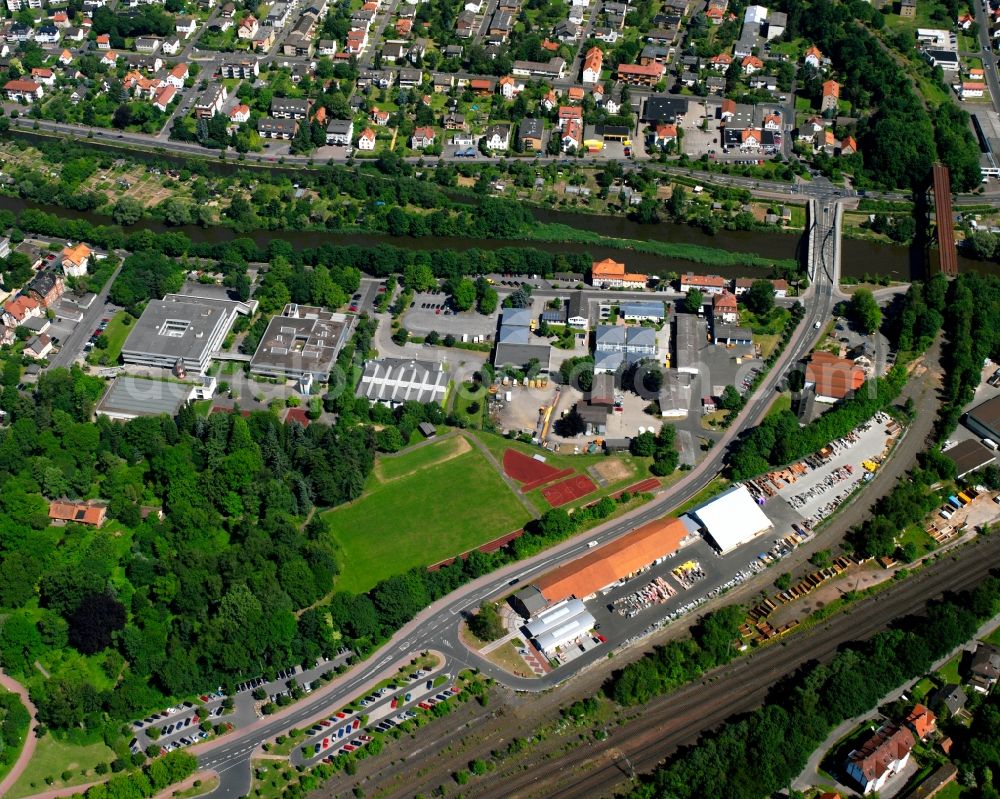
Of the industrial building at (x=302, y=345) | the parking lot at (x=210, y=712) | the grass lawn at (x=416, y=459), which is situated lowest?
the parking lot at (x=210, y=712)

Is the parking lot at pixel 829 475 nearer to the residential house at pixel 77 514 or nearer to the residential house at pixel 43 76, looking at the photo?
the residential house at pixel 77 514

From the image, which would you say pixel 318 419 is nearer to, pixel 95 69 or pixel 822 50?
pixel 95 69

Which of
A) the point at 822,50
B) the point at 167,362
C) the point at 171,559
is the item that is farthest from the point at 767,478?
the point at 822,50

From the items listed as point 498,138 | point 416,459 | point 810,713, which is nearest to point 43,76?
point 498,138

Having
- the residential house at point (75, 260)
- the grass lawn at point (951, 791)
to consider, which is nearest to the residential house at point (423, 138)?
the residential house at point (75, 260)

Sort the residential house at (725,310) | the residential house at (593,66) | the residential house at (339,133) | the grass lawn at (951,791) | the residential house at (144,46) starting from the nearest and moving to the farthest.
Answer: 1. the grass lawn at (951,791)
2. the residential house at (725,310)
3. the residential house at (339,133)
4. the residential house at (593,66)
5. the residential house at (144,46)

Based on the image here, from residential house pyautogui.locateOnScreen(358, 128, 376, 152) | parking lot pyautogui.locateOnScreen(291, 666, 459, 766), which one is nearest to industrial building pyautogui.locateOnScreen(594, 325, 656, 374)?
parking lot pyautogui.locateOnScreen(291, 666, 459, 766)

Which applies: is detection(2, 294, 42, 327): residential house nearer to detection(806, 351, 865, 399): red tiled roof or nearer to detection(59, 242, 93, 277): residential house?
detection(59, 242, 93, 277): residential house
